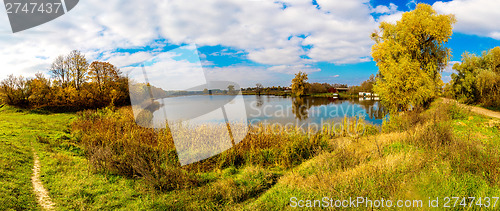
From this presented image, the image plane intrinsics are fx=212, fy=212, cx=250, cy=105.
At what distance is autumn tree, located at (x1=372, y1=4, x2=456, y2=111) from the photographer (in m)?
18.3

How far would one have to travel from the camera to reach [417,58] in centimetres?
1977

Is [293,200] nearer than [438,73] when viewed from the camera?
Yes

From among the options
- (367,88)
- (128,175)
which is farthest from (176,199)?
(367,88)

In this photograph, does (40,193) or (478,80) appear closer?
(40,193)

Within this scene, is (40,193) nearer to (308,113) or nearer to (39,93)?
(39,93)

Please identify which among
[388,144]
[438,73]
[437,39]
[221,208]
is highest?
[437,39]

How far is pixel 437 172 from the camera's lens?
A: 163 inches

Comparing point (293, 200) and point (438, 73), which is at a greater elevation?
point (438, 73)

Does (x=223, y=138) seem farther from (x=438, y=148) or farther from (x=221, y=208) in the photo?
(x=438, y=148)

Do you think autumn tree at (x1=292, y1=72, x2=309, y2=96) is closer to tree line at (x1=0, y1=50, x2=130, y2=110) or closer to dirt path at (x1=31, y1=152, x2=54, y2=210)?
tree line at (x1=0, y1=50, x2=130, y2=110)

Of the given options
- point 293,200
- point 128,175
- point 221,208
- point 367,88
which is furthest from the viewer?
point 367,88

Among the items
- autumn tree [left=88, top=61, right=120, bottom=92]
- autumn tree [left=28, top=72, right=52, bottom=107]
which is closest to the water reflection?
autumn tree [left=88, top=61, right=120, bottom=92]

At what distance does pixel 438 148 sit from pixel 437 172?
215 cm

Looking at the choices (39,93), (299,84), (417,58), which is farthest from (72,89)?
(299,84)
